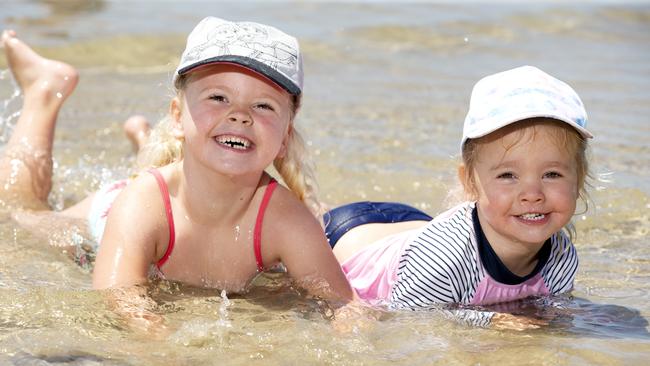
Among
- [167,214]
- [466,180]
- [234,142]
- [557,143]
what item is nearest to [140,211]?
[167,214]

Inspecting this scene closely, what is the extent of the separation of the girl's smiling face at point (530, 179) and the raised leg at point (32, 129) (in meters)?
2.63

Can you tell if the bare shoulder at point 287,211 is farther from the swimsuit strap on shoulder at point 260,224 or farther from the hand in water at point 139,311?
the hand in water at point 139,311

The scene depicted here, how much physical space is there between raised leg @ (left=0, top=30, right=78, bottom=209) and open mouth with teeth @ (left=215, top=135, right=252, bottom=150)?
1.82m

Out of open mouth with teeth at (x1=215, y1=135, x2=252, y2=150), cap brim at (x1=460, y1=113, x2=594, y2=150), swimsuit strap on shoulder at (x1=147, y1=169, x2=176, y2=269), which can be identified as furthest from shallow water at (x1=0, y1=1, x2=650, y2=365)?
cap brim at (x1=460, y1=113, x2=594, y2=150)

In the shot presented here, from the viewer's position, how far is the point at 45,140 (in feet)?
17.3

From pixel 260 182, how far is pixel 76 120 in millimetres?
3801

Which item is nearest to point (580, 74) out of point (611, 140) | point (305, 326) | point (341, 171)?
point (611, 140)

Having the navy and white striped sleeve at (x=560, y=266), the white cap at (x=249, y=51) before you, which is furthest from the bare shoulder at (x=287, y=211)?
the navy and white striped sleeve at (x=560, y=266)

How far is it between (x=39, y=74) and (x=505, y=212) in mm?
3055

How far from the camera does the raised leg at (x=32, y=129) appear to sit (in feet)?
16.8

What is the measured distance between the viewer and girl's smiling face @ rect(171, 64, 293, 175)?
12.0 ft

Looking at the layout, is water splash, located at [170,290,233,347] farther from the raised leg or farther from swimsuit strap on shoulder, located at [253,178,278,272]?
the raised leg

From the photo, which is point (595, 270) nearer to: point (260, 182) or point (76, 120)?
point (260, 182)

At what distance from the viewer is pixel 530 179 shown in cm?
357
